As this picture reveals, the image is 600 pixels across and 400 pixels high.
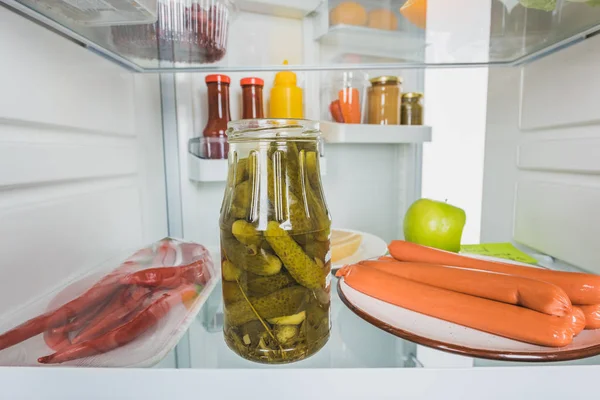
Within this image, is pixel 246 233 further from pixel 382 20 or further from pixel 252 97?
pixel 252 97

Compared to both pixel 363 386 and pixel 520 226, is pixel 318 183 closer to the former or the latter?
pixel 363 386

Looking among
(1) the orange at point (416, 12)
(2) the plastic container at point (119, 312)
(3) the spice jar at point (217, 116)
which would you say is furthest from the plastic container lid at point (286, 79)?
(2) the plastic container at point (119, 312)

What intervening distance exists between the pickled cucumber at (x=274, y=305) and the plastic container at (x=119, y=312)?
0.09 m

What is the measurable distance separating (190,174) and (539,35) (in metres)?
0.81

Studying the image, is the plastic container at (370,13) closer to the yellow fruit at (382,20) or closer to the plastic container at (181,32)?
the yellow fruit at (382,20)

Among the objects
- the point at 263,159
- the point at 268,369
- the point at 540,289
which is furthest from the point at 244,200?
the point at 540,289

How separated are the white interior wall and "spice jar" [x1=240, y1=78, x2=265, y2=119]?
0.78 feet

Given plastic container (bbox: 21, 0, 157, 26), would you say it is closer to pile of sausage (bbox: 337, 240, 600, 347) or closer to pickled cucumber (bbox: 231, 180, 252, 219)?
pickled cucumber (bbox: 231, 180, 252, 219)

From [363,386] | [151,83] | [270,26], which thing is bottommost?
[363,386]

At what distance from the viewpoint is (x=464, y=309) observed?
456 millimetres

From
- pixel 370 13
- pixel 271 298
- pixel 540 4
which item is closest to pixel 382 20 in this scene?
pixel 370 13

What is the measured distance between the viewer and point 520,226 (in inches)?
36.6

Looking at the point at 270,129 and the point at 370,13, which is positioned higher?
the point at 370,13

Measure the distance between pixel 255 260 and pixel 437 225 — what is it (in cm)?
51
